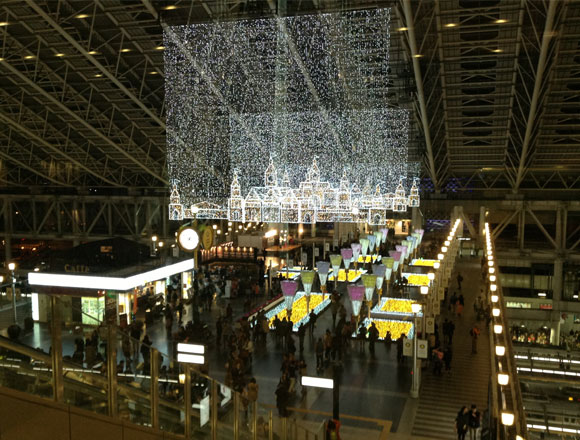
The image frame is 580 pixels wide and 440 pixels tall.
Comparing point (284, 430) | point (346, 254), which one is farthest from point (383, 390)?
point (346, 254)

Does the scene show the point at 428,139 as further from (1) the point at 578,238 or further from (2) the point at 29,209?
(2) the point at 29,209

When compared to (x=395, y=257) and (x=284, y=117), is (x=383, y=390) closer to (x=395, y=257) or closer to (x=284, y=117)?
(x=395, y=257)

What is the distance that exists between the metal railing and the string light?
13.6 m

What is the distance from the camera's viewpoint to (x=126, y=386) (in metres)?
4.29

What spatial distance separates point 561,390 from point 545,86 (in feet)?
34.9

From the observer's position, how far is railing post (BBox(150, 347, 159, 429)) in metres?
4.45

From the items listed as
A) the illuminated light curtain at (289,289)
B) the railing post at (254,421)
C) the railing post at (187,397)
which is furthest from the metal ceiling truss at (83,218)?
the railing post at (187,397)

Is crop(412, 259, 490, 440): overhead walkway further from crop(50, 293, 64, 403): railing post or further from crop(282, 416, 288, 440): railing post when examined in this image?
crop(50, 293, 64, 403): railing post

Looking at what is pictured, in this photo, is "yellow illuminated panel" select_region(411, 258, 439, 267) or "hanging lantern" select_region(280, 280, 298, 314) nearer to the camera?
"hanging lantern" select_region(280, 280, 298, 314)

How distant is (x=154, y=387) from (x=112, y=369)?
47 centimetres

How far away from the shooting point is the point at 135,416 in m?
4.34

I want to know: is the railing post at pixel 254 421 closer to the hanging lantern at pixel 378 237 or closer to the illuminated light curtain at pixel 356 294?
the illuminated light curtain at pixel 356 294

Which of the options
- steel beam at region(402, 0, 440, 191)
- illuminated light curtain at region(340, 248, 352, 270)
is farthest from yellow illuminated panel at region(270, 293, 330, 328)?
steel beam at region(402, 0, 440, 191)

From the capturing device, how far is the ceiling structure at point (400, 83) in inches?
670
